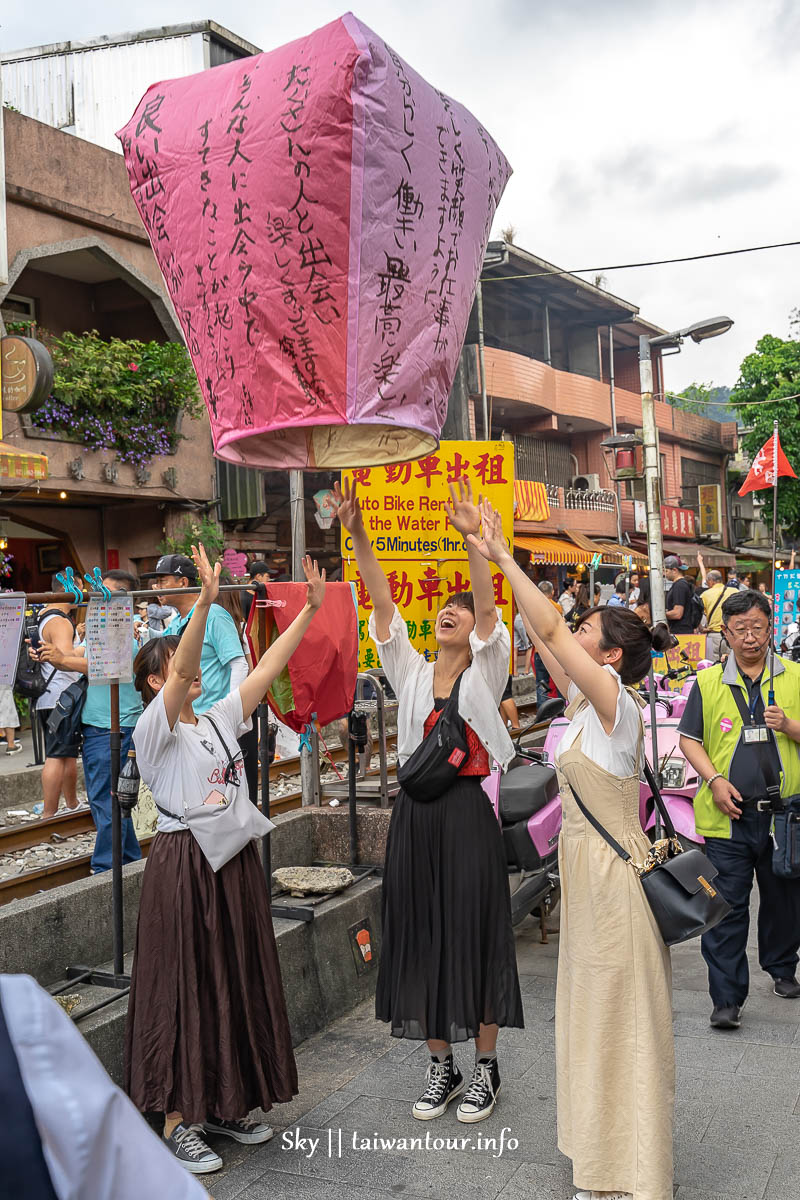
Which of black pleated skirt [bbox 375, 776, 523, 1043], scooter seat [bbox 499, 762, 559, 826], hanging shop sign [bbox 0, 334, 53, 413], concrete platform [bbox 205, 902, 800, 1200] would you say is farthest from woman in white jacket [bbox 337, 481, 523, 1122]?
hanging shop sign [bbox 0, 334, 53, 413]

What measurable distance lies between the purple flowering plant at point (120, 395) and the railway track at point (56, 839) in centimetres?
718

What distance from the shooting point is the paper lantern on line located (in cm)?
302

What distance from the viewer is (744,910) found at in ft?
15.8

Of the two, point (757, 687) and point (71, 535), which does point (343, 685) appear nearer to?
point (757, 687)

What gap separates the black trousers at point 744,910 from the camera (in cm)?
474

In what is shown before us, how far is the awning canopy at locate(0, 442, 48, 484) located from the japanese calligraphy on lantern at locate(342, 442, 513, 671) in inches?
287

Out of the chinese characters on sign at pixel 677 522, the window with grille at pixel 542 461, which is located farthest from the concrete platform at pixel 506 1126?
the chinese characters on sign at pixel 677 522

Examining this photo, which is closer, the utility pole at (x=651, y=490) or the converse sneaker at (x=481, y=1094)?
the converse sneaker at (x=481, y=1094)

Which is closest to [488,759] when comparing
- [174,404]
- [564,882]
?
[564,882]

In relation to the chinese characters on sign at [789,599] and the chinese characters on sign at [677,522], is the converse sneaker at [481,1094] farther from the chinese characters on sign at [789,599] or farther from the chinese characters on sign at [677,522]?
the chinese characters on sign at [677,522]

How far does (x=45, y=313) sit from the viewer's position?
677 inches

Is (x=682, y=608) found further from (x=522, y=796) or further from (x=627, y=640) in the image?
(x=627, y=640)

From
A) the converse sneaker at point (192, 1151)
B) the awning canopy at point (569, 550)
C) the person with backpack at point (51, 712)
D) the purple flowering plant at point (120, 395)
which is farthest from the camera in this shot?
the awning canopy at point (569, 550)

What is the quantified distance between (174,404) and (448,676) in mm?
13407
